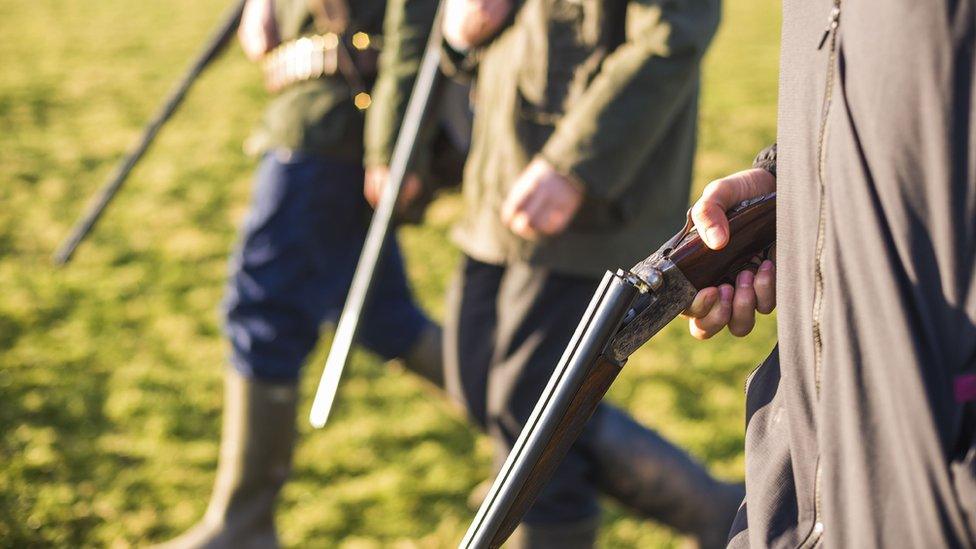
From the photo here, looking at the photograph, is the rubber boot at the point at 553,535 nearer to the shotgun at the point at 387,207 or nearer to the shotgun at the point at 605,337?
the shotgun at the point at 387,207

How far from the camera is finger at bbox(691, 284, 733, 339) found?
61.1 inches

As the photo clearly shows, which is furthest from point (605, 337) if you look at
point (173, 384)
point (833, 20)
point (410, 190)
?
point (173, 384)

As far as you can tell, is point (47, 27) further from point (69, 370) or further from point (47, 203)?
point (69, 370)

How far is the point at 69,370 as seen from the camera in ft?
12.5

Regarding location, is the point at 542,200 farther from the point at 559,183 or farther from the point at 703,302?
the point at 703,302

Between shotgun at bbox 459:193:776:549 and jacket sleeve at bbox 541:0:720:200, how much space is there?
0.67 metres

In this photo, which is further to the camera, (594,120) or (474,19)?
(474,19)

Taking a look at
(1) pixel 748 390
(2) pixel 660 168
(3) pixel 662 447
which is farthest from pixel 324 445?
(1) pixel 748 390

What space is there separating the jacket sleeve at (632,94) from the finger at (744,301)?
655 millimetres

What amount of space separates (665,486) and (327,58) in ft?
4.23

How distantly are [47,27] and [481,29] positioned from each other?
827 centimetres

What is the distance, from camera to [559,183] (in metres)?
2.19

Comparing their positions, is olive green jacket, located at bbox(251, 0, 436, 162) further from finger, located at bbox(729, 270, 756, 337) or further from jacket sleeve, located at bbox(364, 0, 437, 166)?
Result: finger, located at bbox(729, 270, 756, 337)

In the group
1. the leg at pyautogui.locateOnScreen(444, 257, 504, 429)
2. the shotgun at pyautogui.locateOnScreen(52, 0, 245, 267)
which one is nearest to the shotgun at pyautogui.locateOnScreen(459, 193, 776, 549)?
the leg at pyautogui.locateOnScreen(444, 257, 504, 429)
